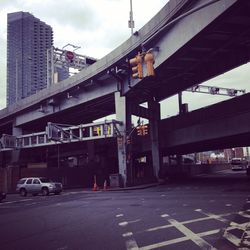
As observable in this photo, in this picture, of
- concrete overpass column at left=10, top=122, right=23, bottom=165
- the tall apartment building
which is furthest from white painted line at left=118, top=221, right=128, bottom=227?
→ the tall apartment building

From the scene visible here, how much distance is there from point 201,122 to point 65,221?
3593 cm

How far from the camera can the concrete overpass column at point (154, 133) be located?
52.8m

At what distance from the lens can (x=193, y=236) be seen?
1002cm

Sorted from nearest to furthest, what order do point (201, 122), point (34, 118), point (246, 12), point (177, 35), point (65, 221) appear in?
point (65, 221), point (246, 12), point (177, 35), point (201, 122), point (34, 118)

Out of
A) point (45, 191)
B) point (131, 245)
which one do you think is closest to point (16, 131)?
point (45, 191)

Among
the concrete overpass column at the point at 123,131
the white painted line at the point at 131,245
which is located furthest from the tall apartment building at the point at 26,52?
the white painted line at the point at 131,245

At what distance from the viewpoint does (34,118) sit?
→ 55375 mm

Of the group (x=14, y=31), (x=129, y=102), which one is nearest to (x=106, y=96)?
(x=129, y=102)

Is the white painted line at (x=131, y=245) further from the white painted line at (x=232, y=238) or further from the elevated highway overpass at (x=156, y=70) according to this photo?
the elevated highway overpass at (x=156, y=70)

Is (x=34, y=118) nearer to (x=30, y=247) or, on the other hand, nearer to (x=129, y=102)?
(x=129, y=102)

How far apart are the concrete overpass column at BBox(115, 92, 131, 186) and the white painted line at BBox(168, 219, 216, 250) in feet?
99.9

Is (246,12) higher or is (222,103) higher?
(246,12)

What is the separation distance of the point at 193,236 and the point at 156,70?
2783 centimetres

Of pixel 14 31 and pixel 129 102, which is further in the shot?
pixel 14 31
